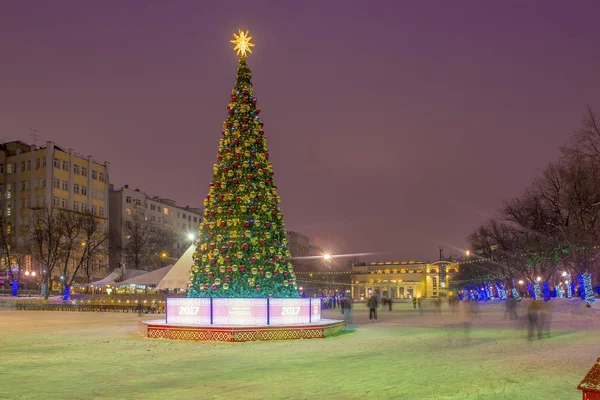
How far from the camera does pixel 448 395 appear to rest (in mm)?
10297

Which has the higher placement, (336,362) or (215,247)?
(215,247)

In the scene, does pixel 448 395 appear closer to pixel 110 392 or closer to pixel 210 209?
pixel 110 392

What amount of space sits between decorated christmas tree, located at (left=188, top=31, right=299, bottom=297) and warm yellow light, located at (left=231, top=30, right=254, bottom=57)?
1.99 metres

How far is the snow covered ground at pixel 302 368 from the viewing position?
10.7m

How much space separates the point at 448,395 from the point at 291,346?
937 centimetres

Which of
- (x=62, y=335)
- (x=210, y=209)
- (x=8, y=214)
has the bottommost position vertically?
(x=62, y=335)

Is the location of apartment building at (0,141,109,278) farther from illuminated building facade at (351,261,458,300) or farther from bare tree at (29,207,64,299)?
illuminated building facade at (351,261,458,300)

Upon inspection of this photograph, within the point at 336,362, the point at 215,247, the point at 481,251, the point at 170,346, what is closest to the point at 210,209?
the point at 215,247

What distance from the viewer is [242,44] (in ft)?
85.2

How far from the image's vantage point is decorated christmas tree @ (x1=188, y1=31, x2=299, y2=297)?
74.8ft

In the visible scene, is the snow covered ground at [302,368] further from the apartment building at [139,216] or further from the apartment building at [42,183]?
the apartment building at [139,216]

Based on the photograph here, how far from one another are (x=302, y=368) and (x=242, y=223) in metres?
9.91

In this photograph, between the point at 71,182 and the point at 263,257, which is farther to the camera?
the point at 71,182

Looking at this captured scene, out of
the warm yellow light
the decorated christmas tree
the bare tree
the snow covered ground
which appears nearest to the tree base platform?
the snow covered ground
